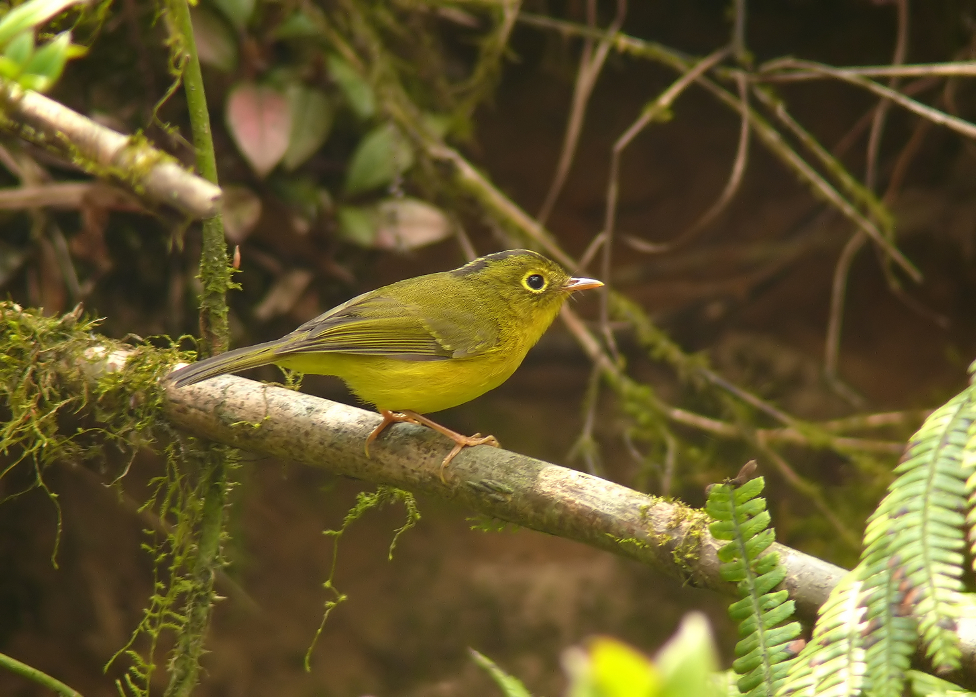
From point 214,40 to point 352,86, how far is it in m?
0.65

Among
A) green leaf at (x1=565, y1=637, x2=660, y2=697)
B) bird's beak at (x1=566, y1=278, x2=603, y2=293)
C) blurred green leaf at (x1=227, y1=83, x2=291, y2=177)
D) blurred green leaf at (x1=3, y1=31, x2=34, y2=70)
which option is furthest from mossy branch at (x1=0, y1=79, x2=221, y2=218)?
bird's beak at (x1=566, y1=278, x2=603, y2=293)

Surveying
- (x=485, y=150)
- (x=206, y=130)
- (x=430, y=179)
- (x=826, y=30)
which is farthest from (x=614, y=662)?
(x=826, y=30)

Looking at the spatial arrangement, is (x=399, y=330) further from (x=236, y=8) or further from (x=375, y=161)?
(x=236, y=8)

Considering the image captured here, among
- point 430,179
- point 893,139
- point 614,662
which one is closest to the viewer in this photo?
point 614,662

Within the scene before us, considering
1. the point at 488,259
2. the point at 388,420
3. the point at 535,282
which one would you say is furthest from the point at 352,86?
the point at 388,420

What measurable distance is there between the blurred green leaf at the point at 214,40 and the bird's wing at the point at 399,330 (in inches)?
54.7

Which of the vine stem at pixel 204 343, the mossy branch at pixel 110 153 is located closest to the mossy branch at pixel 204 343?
the vine stem at pixel 204 343

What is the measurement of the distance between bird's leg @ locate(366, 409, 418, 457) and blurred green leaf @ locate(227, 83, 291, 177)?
147 cm

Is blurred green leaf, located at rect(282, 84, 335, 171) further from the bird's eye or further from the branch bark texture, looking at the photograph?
the branch bark texture

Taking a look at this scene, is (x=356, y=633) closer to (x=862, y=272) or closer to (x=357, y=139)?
(x=357, y=139)

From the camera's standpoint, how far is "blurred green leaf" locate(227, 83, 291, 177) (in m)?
3.72

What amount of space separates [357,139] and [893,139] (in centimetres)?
351

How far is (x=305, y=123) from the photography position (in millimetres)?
3922

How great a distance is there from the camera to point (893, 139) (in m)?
5.41
